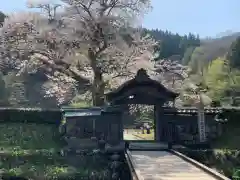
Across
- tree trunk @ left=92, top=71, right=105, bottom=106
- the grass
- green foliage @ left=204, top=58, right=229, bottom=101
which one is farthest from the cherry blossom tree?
green foliage @ left=204, top=58, right=229, bottom=101

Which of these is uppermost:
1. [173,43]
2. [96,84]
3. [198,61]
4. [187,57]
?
[173,43]

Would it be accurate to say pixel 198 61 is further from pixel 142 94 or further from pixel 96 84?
pixel 142 94

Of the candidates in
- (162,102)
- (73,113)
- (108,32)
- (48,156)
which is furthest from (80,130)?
(108,32)

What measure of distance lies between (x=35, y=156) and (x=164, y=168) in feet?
21.4

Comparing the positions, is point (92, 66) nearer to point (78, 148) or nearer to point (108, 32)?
point (108, 32)

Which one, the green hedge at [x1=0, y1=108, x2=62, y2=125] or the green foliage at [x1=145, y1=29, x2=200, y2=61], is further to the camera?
the green foliage at [x1=145, y1=29, x2=200, y2=61]

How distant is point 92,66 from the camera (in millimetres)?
24219

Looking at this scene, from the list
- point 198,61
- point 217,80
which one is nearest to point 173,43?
point 198,61

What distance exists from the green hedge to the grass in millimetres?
545

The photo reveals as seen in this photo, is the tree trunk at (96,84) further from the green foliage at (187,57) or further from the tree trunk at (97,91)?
the green foliage at (187,57)

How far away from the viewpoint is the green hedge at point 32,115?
20750mm

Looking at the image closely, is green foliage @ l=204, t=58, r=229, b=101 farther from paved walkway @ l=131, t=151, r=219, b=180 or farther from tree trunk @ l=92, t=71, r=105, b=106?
paved walkway @ l=131, t=151, r=219, b=180

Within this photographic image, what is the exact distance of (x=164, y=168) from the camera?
12.5 m

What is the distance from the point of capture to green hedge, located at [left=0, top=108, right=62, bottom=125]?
817 inches
